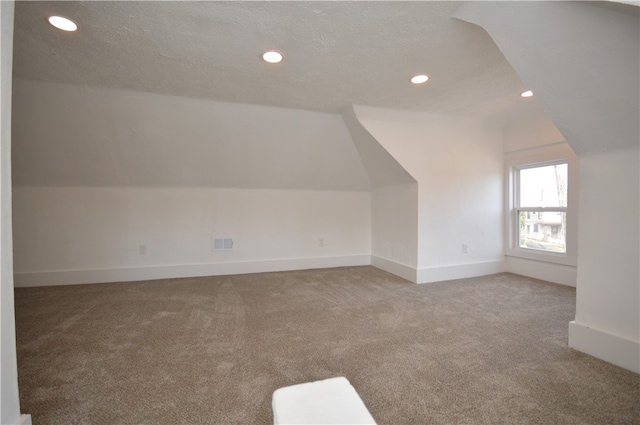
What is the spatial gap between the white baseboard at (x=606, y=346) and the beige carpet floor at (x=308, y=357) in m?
0.05

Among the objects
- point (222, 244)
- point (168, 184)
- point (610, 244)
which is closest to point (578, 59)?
point (610, 244)

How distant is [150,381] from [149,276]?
2.57 metres

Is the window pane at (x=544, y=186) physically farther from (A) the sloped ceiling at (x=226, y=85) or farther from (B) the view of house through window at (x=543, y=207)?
(A) the sloped ceiling at (x=226, y=85)

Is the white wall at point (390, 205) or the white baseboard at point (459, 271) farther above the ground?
the white wall at point (390, 205)

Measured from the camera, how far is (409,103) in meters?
3.03

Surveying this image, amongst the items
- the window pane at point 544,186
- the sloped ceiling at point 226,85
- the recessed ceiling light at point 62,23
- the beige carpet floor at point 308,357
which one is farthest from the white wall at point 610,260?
the recessed ceiling light at point 62,23

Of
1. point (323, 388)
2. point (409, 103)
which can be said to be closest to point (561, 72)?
point (409, 103)

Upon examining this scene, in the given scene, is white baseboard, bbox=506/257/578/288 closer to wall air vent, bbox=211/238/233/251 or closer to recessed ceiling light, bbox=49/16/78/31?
wall air vent, bbox=211/238/233/251

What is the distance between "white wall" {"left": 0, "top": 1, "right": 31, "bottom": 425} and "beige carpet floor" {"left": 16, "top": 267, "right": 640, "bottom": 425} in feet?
0.95

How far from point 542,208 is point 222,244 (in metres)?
4.37

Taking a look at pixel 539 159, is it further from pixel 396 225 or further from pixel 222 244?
pixel 222 244

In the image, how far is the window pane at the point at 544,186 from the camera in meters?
3.39

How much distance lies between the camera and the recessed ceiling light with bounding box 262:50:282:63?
203cm

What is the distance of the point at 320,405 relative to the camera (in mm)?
786
